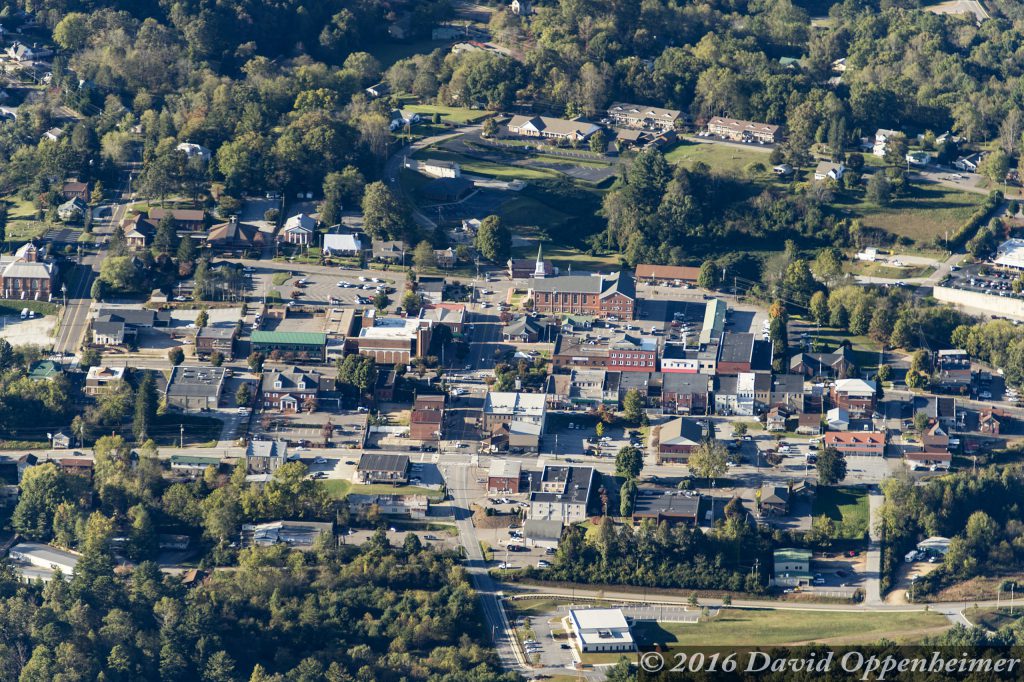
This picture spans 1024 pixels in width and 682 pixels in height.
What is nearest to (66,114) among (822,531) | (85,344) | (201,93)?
(201,93)

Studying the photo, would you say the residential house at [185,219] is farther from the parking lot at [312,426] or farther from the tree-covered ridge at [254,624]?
the tree-covered ridge at [254,624]

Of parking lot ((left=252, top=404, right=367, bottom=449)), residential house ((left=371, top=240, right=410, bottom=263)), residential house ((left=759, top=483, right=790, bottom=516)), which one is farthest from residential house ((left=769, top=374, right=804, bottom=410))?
residential house ((left=371, top=240, right=410, bottom=263))

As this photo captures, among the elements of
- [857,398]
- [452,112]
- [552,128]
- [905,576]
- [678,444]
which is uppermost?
[552,128]

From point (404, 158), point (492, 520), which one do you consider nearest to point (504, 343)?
point (492, 520)

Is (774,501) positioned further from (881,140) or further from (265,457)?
(881,140)

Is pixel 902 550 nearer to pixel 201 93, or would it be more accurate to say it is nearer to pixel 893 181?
pixel 893 181
